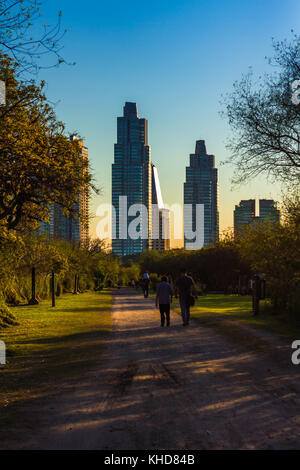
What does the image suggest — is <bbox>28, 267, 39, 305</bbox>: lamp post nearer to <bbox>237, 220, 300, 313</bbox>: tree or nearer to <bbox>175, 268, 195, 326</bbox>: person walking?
<bbox>237, 220, 300, 313</bbox>: tree

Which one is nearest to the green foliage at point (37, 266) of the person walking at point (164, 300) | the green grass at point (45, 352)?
the green grass at point (45, 352)

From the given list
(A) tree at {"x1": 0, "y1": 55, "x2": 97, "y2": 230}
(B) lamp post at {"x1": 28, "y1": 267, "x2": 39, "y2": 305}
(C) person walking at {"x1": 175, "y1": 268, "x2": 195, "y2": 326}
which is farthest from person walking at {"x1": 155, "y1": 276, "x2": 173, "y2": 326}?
(B) lamp post at {"x1": 28, "y1": 267, "x2": 39, "y2": 305}

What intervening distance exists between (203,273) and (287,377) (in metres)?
47.9

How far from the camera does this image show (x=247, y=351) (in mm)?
11812

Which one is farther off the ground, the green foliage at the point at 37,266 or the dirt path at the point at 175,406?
the green foliage at the point at 37,266

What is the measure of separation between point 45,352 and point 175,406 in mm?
6580

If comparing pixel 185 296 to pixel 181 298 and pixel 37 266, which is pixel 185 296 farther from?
pixel 37 266

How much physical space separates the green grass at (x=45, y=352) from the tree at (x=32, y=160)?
421 cm

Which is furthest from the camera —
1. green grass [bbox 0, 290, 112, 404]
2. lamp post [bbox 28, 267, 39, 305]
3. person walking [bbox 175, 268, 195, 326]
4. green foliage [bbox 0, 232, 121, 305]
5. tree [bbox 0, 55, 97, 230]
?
lamp post [bbox 28, 267, 39, 305]

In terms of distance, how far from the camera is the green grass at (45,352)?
863cm

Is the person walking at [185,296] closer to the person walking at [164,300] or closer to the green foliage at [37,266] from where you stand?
the person walking at [164,300]

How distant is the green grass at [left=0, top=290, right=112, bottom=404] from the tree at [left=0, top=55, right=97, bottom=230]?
4209 millimetres

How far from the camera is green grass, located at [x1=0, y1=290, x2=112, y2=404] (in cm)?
863
